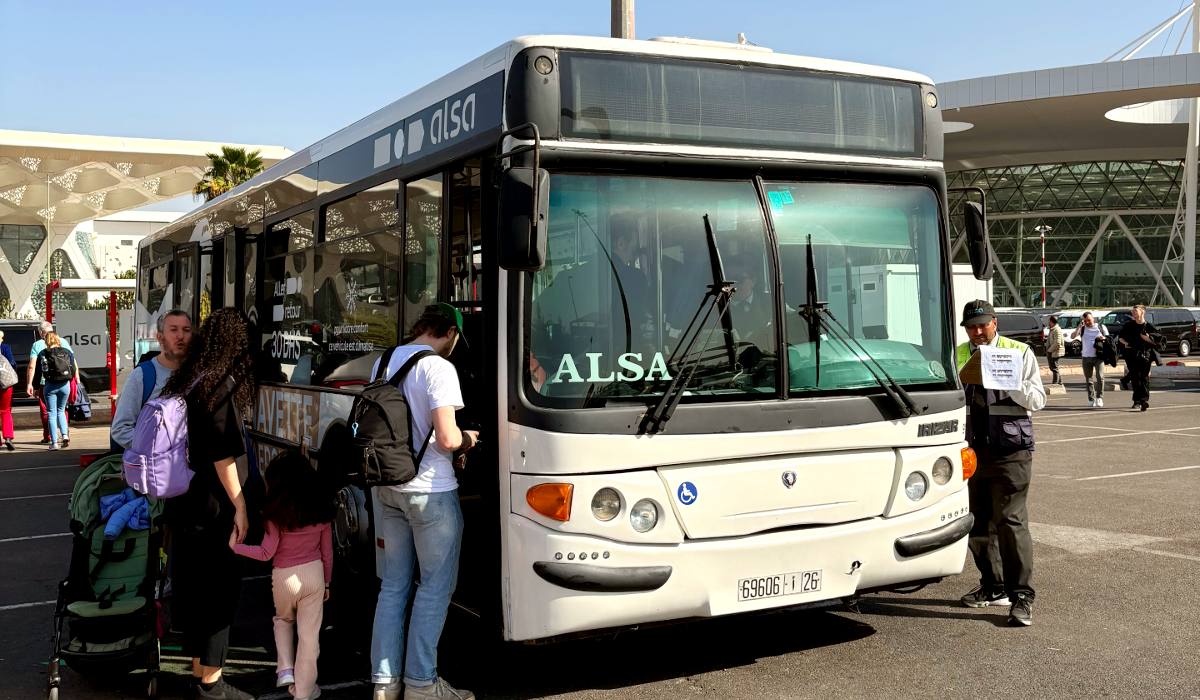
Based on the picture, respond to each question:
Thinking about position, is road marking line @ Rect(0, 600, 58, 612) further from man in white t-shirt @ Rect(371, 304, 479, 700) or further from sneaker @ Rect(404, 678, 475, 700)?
sneaker @ Rect(404, 678, 475, 700)

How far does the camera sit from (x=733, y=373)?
521 centimetres

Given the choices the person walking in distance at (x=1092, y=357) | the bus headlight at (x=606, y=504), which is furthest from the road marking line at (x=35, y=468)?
the person walking in distance at (x=1092, y=357)

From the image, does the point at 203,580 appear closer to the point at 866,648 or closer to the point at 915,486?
the point at 866,648

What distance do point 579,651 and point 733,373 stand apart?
1840 mm

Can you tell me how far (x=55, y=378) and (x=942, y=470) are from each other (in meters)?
13.9

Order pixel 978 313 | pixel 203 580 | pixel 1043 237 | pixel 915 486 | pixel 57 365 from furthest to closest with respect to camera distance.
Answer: pixel 1043 237 → pixel 57 365 → pixel 978 313 → pixel 915 486 → pixel 203 580

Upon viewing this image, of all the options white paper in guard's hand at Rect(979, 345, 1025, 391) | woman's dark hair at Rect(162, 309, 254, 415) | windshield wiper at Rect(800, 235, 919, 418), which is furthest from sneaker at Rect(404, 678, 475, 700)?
white paper in guard's hand at Rect(979, 345, 1025, 391)

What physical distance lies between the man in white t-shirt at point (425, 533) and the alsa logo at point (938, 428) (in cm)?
217

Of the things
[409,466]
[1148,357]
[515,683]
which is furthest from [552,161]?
[1148,357]

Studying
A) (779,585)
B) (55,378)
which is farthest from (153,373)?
(55,378)

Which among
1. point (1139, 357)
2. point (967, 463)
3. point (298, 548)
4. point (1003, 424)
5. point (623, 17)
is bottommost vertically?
point (298, 548)

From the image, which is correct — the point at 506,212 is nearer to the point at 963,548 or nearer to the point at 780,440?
the point at 780,440

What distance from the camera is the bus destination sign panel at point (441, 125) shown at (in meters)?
5.36

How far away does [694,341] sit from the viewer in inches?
202
